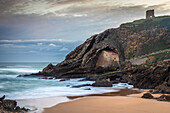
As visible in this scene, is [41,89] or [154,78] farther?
[41,89]

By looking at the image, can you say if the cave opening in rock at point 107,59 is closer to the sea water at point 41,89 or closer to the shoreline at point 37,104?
the sea water at point 41,89

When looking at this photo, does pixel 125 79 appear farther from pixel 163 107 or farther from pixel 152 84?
pixel 163 107

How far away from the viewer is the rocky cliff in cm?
4984

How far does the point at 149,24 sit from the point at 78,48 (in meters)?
27.5

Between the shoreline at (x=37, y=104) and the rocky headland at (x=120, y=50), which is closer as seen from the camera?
the shoreline at (x=37, y=104)

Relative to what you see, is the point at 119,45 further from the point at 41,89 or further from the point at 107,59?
the point at 41,89

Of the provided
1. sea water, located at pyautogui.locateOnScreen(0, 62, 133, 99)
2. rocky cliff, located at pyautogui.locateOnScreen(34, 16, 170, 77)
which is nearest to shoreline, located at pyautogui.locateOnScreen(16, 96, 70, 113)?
sea water, located at pyautogui.locateOnScreen(0, 62, 133, 99)

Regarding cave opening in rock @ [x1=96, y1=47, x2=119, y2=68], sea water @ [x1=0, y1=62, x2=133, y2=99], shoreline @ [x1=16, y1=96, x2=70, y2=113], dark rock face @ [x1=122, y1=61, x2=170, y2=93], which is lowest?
shoreline @ [x1=16, y1=96, x2=70, y2=113]

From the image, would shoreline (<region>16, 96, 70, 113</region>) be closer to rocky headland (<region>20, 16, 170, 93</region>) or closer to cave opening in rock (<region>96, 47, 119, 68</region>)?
rocky headland (<region>20, 16, 170, 93</region>)

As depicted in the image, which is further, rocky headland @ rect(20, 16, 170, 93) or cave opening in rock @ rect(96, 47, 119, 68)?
cave opening in rock @ rect(96, 47, 119, 68)

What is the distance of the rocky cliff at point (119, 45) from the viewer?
4984cm

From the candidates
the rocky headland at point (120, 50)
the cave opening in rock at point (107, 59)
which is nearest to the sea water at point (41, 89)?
the rocky headland at point (120, 50)

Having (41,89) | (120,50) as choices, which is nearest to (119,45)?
(120,50)

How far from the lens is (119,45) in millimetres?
60719
